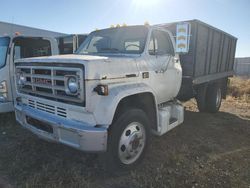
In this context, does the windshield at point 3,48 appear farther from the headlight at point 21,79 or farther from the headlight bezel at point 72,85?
the headlight bezel at point 72,85

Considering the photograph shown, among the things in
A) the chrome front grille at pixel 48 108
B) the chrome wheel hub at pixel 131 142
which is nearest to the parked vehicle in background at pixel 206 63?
the chrome wheel hub at pixel 131 142

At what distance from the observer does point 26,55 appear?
20.7 feet

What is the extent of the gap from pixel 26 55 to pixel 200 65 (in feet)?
16.0

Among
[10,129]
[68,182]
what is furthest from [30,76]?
[10,129]

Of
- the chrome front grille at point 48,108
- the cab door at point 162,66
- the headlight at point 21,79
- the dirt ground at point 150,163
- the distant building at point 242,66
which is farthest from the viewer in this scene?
the distant building at point 242,66

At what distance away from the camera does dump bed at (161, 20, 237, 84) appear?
204 inches

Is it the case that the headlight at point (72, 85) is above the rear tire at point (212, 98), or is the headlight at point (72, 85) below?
above

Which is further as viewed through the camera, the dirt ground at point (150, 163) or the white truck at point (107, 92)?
the dirt ground at point (150, 163)

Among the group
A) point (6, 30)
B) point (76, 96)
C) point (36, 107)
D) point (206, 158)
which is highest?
point (6, 30)

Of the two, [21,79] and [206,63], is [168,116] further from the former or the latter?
[206,63]

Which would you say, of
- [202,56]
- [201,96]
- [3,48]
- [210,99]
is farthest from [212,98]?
[3,48]

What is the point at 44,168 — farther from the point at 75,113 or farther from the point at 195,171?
the point at 195,171

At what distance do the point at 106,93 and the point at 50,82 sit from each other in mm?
904

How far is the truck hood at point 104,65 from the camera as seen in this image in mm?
2609
